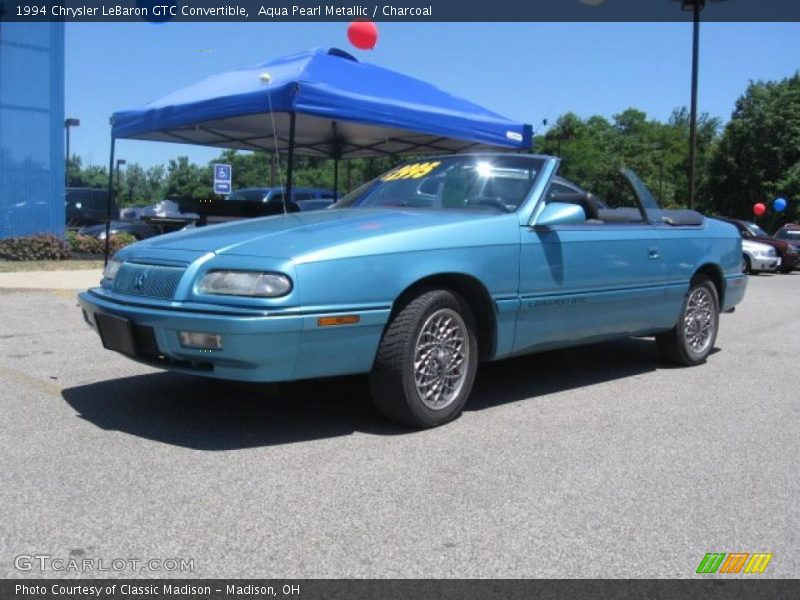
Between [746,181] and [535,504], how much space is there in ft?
142

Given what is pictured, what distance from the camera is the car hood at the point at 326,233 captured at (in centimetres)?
390

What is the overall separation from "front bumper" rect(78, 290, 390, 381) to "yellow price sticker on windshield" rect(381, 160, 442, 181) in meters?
1.69

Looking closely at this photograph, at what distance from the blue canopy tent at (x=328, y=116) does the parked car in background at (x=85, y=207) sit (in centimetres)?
1516

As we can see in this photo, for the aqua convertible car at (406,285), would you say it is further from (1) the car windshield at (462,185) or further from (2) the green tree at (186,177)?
(2) the green tree at (186,177)

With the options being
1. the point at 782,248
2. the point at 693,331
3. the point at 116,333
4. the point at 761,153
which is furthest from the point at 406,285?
the point at 761,153

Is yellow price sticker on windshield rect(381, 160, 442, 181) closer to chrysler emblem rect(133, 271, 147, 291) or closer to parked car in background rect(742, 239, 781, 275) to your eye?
chrysler emblem rect(133, 271, 147, 291)

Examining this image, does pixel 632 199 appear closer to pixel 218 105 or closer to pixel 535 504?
pixel 535 504

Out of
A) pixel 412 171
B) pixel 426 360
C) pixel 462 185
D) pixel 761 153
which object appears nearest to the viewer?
pixel 426 360

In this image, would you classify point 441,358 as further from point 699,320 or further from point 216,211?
point 216,211

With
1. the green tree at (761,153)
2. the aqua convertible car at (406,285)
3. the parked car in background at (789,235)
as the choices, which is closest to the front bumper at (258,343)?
the aqua convertible car at (406,285)

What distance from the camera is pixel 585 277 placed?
5.05 m

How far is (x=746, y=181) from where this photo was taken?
42094 millimetres

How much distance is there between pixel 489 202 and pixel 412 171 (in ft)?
2.61
